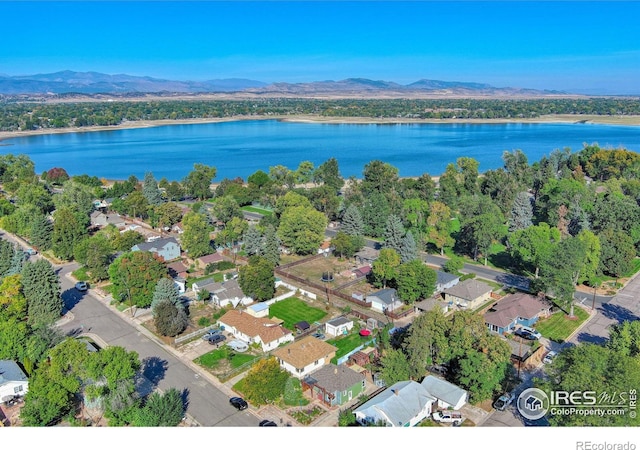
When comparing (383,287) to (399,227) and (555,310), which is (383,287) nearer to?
(399,227)

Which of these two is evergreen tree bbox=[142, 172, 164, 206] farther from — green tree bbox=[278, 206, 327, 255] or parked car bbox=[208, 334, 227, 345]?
parked car bbox=[208, 334, 227, 345]

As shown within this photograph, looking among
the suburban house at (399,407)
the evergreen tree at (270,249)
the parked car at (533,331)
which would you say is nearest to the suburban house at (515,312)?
the parked car at (533,331)

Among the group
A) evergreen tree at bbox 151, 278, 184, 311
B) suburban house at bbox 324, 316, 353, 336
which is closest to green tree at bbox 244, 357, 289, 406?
suburban house at bbox 324, 316, 353, 336

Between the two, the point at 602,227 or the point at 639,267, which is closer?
the point at 639,267

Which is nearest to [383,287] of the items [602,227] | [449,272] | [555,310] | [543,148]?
[449,272]

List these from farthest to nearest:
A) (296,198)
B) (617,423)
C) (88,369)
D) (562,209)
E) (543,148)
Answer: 1. (543,148)
2. (296,198)
3. (562,209)
4. (88,369)
5. (617,423)

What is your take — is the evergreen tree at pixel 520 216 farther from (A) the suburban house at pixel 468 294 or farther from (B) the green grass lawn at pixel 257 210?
(B) the green grass lawn at pixel 257 210

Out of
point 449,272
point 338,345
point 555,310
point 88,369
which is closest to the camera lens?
point 88,369
